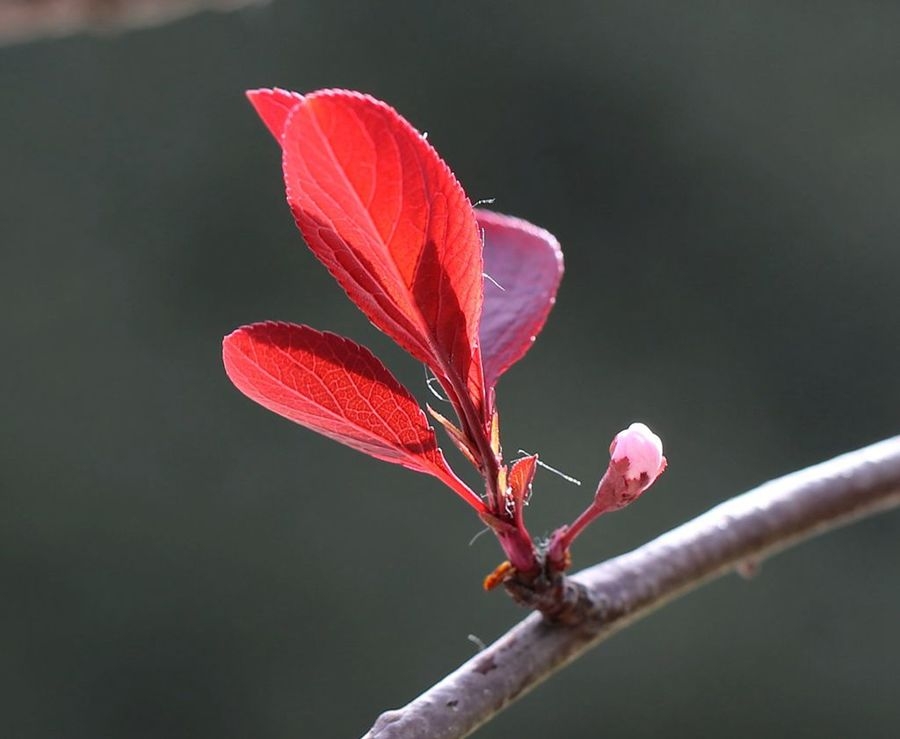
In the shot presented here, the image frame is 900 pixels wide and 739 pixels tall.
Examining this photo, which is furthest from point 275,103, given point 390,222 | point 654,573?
point 654,573

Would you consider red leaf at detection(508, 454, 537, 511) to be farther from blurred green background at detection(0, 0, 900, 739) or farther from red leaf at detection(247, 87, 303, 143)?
blurred green background at detection(0, 0, 900, 739)

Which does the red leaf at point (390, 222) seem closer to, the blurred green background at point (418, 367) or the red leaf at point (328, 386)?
the red leaf at point (328, 386)

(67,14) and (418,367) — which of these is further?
(418,367)

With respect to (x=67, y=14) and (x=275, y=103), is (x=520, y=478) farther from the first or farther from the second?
(x=67, y=14)

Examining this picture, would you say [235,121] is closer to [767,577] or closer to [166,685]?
[166,685]

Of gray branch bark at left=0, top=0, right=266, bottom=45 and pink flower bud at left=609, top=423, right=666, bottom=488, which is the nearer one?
pink flower bud at left=609, top=423, right=666, bottom=488

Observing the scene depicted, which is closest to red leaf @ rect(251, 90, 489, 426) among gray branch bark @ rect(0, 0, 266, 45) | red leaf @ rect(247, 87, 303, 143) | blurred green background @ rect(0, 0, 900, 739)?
red leaf @ rect(247, 87, 303, 143)
